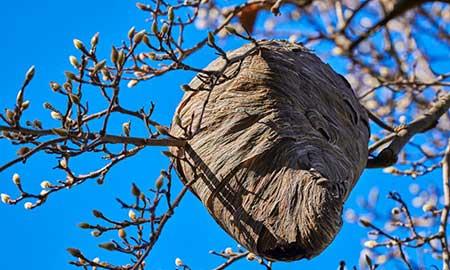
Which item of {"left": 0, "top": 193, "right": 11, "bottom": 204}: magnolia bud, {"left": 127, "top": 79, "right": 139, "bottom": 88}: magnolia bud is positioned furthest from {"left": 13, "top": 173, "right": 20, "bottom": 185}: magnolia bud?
{"left": 127, "top": 79, "right": 139, "bottom": 88}: magnolia bud

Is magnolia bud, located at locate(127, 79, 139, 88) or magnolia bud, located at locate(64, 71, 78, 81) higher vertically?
magnolia bud, located at locate(127, 79, 139, 88)

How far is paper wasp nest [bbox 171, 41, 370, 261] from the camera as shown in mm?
1378

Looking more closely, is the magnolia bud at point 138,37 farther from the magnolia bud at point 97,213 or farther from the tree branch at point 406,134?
the tree branch at point 406,134

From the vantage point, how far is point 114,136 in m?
1.42

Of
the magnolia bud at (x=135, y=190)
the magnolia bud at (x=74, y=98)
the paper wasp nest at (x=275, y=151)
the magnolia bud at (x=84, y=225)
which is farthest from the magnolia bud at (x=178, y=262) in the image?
the magnolia bud at (x=74, y=98)

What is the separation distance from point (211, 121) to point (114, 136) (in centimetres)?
28

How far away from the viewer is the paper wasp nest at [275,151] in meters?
1.38

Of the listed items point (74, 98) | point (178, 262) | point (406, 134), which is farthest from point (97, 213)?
point (406, 134)

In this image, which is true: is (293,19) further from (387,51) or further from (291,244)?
(291,244)

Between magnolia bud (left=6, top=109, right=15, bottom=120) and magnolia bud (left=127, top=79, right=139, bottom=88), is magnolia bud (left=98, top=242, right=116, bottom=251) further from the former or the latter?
magnolia bud (left=127, top=79, right=139, bottom=88)

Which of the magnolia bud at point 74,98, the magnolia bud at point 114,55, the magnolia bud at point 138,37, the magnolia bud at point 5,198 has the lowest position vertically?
the magnolia bud at point 74,98

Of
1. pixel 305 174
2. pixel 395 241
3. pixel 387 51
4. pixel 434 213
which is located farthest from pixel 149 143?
pixel 387 51

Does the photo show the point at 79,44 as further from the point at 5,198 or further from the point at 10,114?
the point at 5,198

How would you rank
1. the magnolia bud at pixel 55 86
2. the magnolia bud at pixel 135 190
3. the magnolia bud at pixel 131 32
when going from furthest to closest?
the magnolia bud at pixel 131 32
the magnolia bud at pixel 55 86
the magnolia bud at pixel 135 190
